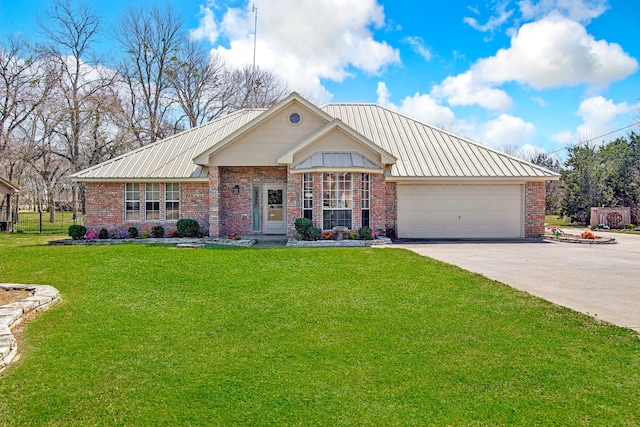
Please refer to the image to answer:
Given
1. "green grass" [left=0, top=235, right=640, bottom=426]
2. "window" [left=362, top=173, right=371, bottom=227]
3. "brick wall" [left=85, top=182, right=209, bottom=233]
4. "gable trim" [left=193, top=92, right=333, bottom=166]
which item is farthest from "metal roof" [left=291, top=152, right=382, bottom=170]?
"green grass" [left=0, top=235, right=640, bottom=426]

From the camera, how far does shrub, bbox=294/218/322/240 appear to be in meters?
14.7

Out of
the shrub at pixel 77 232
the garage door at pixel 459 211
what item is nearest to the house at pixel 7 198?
the shrub at pixel 77 232

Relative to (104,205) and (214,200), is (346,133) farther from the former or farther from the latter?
(104,205)

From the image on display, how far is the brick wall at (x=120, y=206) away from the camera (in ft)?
54.6

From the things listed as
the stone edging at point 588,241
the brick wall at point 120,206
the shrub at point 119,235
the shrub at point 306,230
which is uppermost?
the brick wall at point 120,206

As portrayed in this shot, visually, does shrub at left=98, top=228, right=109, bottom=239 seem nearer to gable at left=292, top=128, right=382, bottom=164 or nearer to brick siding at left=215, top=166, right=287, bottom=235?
brick siding at left=215, top=166, right=287, bottom=235

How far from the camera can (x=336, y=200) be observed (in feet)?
50.8

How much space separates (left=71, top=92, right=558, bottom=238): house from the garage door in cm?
4

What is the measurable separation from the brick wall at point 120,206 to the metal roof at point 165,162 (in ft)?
1.68

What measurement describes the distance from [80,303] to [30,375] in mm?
2883

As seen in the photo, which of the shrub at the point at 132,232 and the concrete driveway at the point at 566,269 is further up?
the shrub at the point at 132,232

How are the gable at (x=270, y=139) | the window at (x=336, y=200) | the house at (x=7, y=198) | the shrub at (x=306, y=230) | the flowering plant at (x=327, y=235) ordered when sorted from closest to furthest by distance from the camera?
the shrub at (x=306, y=230)
the flowering plant at (x=327, y=235)
the window at (x=336, y=200)
the gable at (x=270, y=139)
the house at (x=7, y=198)

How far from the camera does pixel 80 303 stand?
7098 mm

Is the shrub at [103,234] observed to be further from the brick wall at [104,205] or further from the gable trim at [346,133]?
the gable trim at [346,133]
